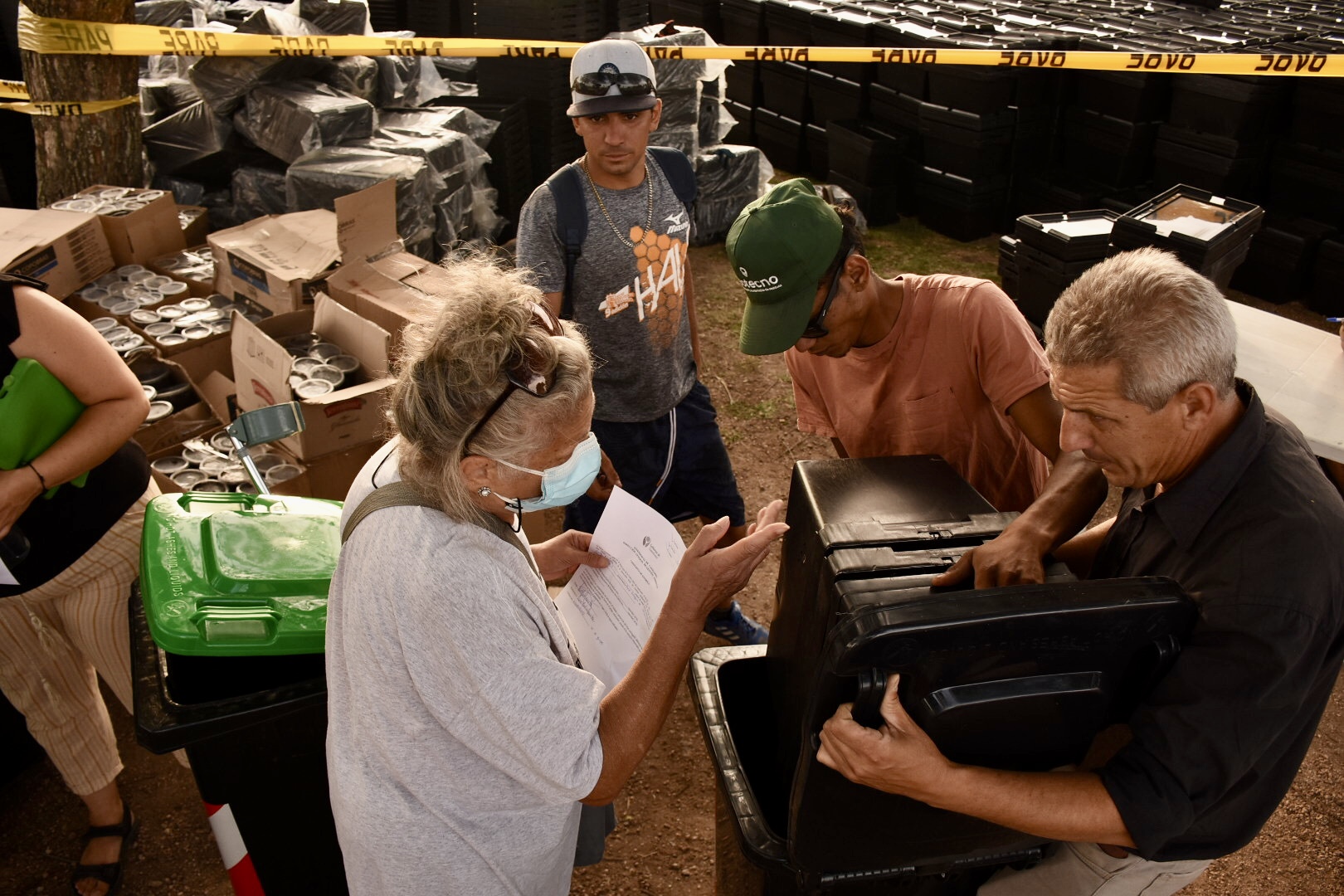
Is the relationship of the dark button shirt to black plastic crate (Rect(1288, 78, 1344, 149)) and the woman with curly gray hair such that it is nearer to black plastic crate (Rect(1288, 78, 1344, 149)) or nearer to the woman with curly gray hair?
the woman with curly gray hair

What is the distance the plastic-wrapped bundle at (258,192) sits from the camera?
512 centimetres

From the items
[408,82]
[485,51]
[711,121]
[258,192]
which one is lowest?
[258,192]

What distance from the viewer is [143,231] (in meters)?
4.43

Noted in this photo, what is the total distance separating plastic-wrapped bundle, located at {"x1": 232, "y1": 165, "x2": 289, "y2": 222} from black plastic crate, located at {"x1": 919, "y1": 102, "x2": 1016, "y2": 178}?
170 inches

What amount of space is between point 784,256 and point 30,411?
178cm

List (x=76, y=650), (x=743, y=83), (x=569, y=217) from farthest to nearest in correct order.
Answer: (x=743, y=83) → (x=569, y=217) → (x=76, y=650)

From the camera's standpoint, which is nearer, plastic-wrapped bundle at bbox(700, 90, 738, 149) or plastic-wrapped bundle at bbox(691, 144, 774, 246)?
plastic-wrapped bundle at bbox(691, 144, 774, 246)

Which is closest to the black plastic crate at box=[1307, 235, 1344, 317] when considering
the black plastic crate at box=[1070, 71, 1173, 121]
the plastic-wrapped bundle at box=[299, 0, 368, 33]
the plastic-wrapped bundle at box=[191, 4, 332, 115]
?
the black plastic crate at box=[1070, 71, 1173, 121]

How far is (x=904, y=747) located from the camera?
137 cm

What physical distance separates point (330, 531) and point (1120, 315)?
1.63 m

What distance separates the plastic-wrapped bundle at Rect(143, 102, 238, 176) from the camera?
5.30 m

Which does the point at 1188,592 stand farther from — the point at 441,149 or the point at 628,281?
the point at 441,149

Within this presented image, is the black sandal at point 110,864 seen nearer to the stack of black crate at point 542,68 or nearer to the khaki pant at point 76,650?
the khaki pant at point 76,650

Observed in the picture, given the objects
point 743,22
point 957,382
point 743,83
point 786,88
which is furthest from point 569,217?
point 743,83
